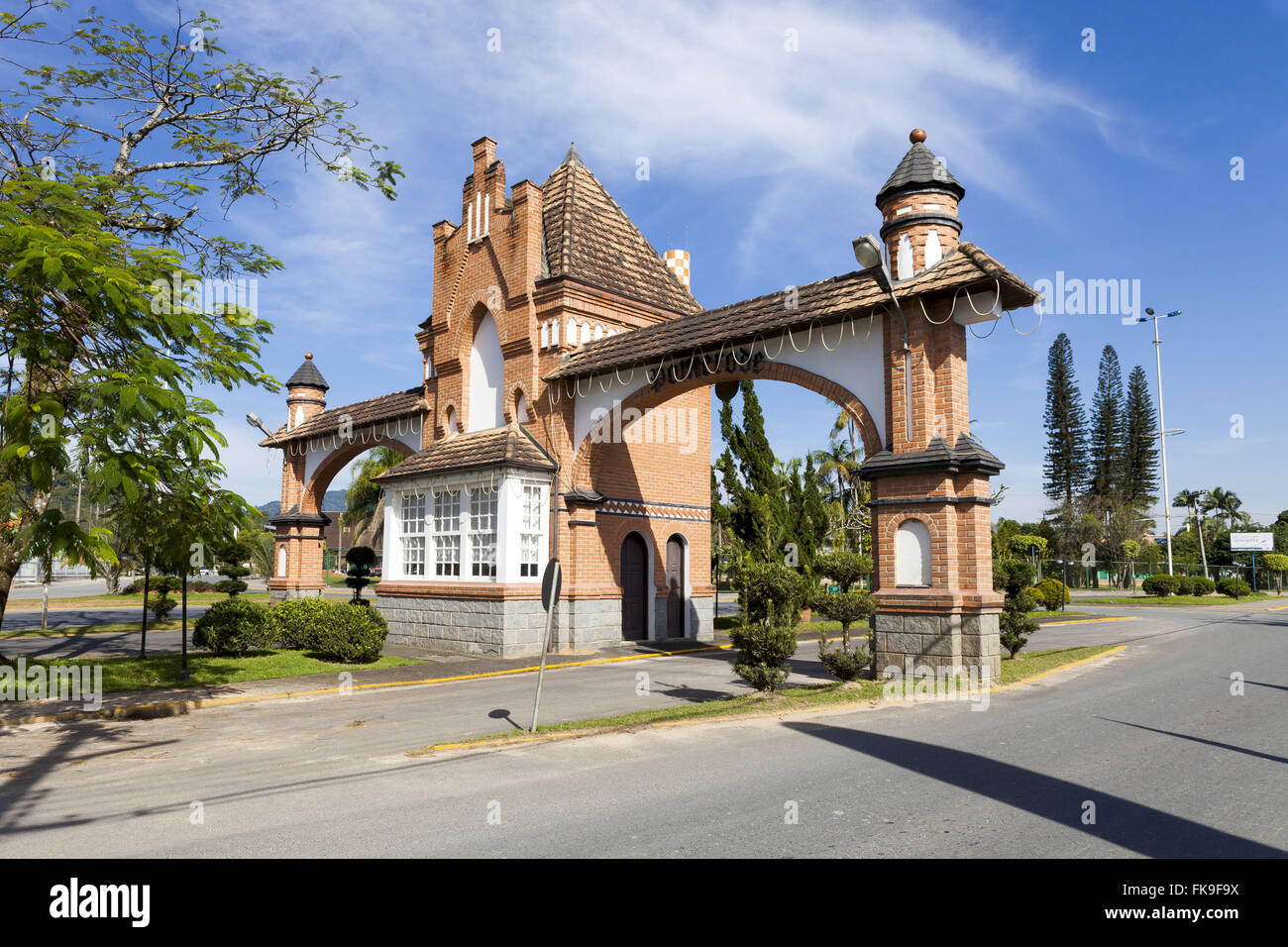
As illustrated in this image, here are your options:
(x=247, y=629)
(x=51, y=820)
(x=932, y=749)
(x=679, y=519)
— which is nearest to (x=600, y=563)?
(x=679, y=519)

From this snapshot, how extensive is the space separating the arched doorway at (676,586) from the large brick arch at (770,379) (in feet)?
12.6

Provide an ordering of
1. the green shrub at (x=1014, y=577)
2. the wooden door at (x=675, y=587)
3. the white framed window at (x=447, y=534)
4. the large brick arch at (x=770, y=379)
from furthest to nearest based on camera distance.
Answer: the wooden door at (x=675, y=587) < the white framed window at (x=447, y=534) < the green shrub at (x=1014, y=577) < the large brick arch at (x=770, y=379)

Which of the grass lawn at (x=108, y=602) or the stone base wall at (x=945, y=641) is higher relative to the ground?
the stone base wall at (x=945, y=641)

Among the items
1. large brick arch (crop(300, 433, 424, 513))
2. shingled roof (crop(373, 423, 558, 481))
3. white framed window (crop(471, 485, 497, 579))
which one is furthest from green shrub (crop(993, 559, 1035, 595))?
large brick arch (crop(300, 433, 424, 513))

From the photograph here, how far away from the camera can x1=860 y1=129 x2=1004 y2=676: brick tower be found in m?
11.9

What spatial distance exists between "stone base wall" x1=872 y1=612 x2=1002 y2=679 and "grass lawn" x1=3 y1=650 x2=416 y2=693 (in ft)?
31.8

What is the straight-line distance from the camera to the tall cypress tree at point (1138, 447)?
65.3 m

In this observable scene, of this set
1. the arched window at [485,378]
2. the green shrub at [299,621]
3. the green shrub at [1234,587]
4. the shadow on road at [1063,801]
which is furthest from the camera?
the green shrub at [1234,587]

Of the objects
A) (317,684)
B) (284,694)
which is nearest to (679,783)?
(284,694)

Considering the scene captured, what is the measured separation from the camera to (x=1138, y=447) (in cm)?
6575

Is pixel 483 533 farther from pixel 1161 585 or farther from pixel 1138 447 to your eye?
pixel 1138 447

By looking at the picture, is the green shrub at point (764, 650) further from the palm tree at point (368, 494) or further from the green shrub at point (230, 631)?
the palm tree at point (368, 494)

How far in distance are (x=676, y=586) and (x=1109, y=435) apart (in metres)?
58.2

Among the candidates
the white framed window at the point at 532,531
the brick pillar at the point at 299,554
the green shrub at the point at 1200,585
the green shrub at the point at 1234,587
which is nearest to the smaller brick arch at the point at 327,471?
the brick pillar at the point at 299,554
